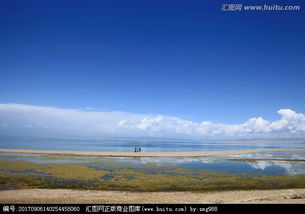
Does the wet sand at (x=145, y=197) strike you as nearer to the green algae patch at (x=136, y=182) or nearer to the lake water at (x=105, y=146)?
the green algae patch at (x=136, y=182)

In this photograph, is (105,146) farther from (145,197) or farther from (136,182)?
(145,197)

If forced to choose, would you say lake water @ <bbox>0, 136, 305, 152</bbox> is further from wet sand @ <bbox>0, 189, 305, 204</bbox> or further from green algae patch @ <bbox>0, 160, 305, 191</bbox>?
wet sand @ <bbox>0, 189, 305, 204</bbox>

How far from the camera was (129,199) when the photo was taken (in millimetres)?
17141

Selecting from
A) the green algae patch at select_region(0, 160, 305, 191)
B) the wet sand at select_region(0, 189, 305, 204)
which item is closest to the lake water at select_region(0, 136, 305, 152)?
the green algae patch at select_region(0, 160, 305, 191)

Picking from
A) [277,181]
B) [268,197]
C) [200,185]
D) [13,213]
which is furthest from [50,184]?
[277,181]

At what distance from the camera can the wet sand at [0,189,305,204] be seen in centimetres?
1639

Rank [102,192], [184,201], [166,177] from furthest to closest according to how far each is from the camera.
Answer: [166,177]
[102,192]
[184,201]

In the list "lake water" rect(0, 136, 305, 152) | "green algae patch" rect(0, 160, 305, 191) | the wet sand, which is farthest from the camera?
"lake water" rect(0, 136, 305, 152)

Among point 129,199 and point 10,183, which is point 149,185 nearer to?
point 129,199

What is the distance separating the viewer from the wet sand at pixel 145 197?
53.8 feet

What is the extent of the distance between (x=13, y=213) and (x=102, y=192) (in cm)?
833

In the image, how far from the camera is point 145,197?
1789cm

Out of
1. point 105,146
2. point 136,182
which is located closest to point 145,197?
point 136,182

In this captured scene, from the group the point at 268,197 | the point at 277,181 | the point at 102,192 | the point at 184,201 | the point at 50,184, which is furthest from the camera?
the point at 277,181
